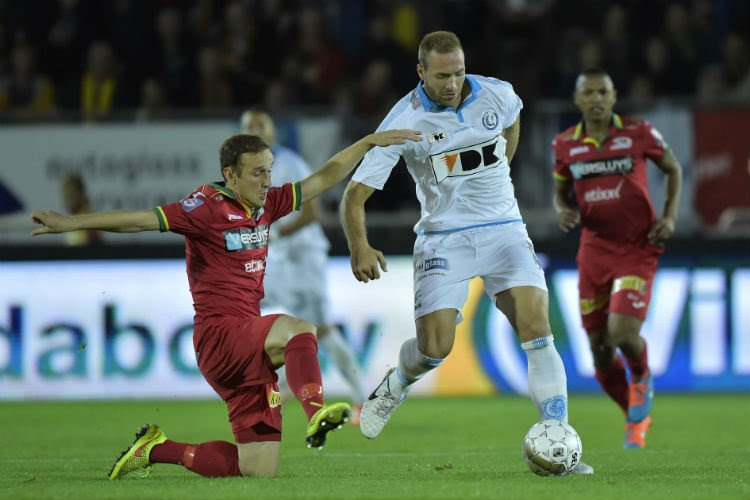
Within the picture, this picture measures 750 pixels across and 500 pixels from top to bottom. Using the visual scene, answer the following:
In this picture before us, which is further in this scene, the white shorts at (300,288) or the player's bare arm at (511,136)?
the white shorts at (300,288)

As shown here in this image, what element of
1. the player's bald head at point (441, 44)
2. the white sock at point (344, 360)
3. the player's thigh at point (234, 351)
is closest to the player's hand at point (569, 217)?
the white sock at point (344, 360)

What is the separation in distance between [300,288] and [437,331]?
12.5ft

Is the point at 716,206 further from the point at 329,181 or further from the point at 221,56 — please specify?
the point at 329,181

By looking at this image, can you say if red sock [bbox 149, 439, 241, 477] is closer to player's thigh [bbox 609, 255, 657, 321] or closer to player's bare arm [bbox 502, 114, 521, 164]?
player's bare arm [bbox 502, 114, 521, 164]

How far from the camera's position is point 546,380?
22.4ft

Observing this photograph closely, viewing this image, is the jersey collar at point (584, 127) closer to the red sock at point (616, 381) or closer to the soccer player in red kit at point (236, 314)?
the red sock at point (616, 381)

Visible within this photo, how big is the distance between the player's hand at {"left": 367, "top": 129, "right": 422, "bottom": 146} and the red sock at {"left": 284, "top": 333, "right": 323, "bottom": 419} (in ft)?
3.72

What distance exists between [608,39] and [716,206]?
2725 millimetres

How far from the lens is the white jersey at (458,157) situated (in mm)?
7223

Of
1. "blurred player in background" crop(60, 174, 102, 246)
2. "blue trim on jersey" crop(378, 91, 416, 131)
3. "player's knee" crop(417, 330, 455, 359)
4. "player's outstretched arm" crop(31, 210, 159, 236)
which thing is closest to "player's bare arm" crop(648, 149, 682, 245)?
"player's knee" crop(417, 330, 455, 359)

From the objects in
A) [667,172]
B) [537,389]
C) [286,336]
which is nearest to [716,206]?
[667,172]

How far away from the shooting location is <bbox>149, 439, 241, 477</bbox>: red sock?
6.72 metres

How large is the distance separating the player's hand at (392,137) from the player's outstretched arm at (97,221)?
49.7 inches

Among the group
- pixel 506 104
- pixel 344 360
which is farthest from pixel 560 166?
Result: pixel 344 360
